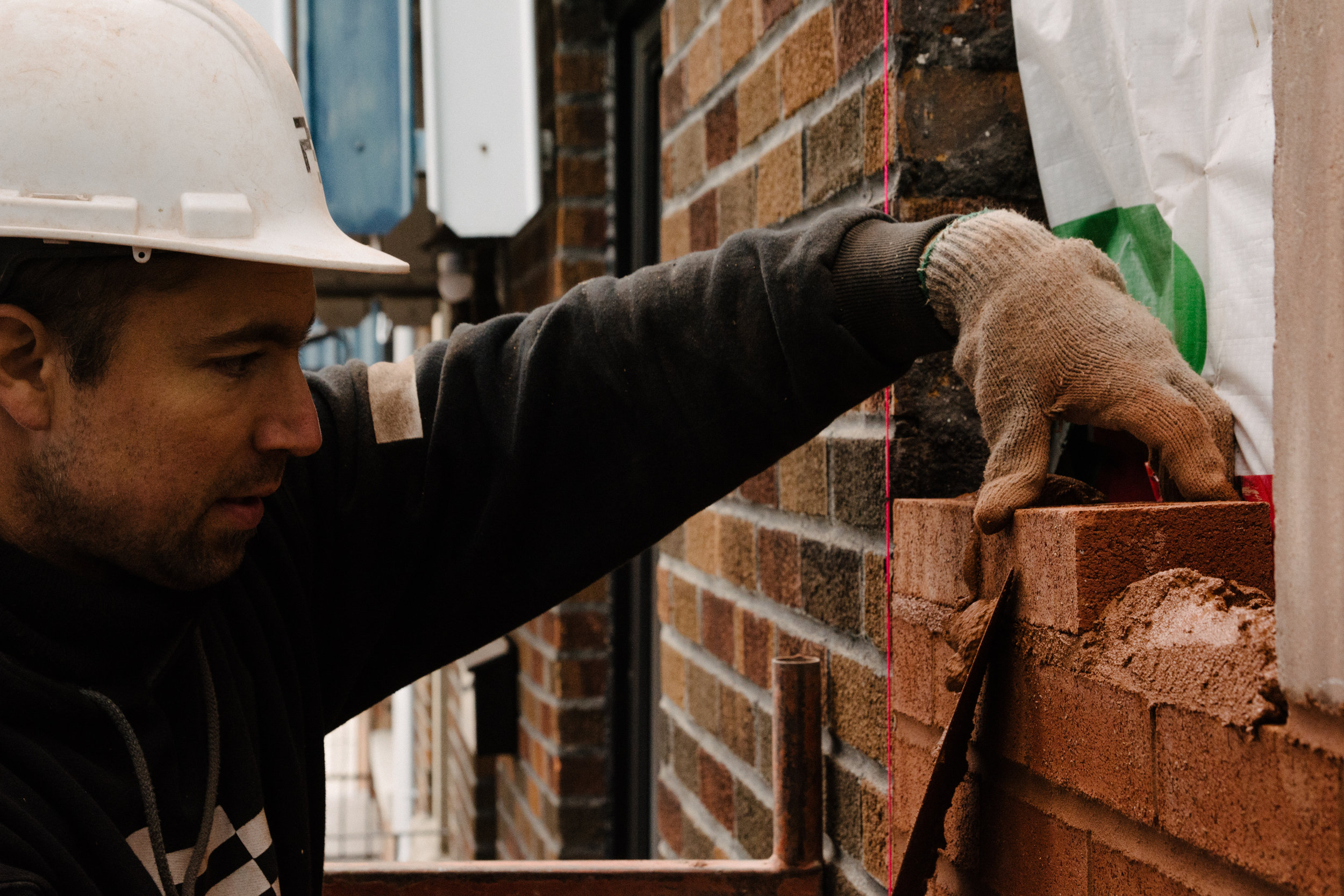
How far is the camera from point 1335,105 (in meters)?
Answer: 0.63

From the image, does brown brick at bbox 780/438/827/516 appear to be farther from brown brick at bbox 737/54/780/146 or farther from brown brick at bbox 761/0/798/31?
brown brick at bbox 761/0/798/31

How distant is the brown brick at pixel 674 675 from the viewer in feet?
7.03

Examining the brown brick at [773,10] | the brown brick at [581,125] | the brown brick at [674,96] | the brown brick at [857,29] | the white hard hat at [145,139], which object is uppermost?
the brown brick at [581,125]

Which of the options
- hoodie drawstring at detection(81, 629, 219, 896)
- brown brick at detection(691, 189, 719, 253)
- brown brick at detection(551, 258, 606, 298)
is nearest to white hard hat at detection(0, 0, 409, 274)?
hoodie drawstring at detection(81, 629, 219, 896)

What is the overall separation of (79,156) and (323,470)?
46cm

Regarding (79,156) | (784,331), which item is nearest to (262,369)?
(79,156)

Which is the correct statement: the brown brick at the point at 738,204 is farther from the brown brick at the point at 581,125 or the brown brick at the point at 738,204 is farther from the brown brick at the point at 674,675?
the brown brick at the point at 581,125

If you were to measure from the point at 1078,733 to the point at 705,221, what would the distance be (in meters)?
1.26

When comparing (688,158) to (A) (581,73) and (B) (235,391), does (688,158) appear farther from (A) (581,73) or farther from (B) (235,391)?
(A) (581,73)

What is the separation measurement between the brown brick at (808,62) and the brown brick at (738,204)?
0.18m

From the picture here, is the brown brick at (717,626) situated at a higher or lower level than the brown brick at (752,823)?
higher

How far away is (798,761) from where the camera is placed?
1434 millimetres

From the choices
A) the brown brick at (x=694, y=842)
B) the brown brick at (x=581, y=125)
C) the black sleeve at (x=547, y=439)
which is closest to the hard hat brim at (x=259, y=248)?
the black sleeve at (x=547, y=439)

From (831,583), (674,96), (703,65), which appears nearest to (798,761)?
(831,583)
